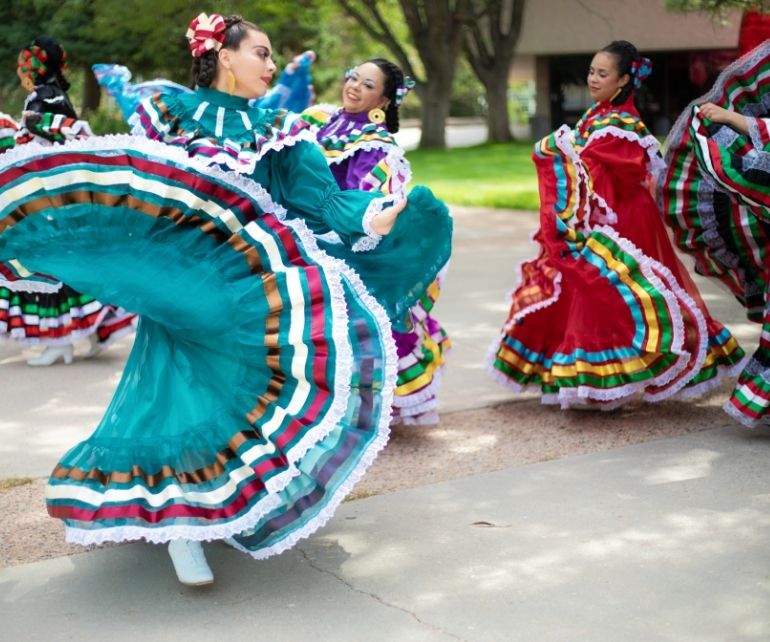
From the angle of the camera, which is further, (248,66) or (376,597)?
(248,66)

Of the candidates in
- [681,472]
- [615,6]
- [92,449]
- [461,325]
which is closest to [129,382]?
[92,449]

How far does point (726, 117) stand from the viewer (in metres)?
5.29

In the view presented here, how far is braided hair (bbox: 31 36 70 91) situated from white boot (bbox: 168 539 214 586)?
4.36 metres

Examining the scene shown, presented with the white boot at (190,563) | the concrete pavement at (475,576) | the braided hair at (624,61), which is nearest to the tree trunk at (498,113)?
the braided hair at (624,61)

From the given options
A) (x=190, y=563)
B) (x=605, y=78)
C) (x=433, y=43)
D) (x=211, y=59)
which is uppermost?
(x=211, y=59)

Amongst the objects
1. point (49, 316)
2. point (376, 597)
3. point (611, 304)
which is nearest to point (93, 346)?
point (49, 316)

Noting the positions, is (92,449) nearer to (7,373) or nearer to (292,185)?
(292,185)

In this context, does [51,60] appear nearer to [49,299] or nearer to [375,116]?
[49,299]

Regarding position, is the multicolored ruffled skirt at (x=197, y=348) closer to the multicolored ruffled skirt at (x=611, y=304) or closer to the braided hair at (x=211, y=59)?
the braided hair at (x=211, y=59)

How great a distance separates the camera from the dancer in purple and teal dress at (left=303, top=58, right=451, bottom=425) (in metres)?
5.77

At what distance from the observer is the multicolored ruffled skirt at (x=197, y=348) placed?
3738 mm

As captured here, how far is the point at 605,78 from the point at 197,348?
2.96 metres

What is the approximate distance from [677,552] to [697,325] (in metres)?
1.94

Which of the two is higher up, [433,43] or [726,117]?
[726,117]
